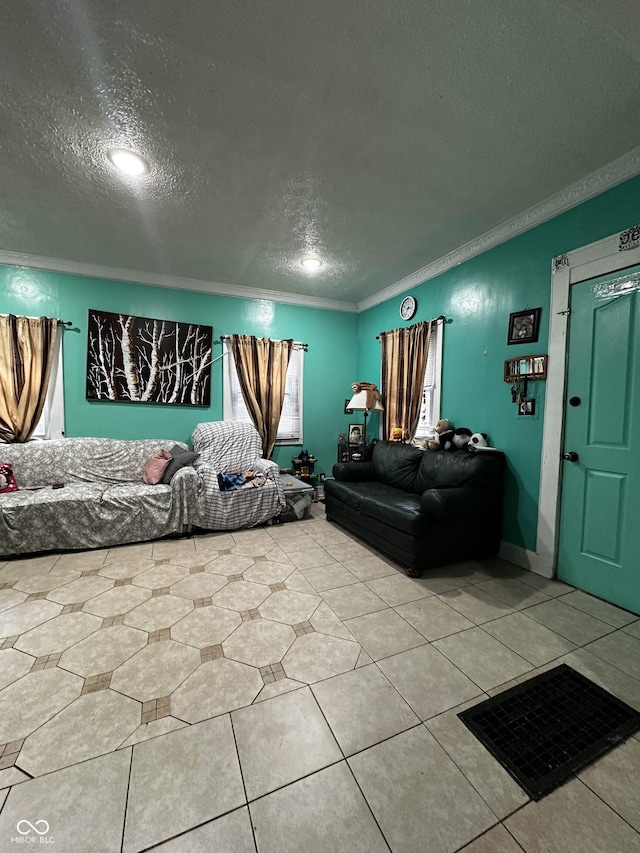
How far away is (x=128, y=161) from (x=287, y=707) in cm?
312

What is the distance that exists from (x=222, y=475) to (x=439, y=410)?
2.40 metres

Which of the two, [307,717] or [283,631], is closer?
[307,717]

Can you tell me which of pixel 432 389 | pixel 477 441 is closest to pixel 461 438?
pixel 477 441

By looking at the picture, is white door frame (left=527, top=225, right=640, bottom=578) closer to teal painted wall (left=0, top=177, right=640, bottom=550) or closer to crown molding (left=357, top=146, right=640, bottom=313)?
teal painted wall (left=0, top=177, right=640, bottom=550)

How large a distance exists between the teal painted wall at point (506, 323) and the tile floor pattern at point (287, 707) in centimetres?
84

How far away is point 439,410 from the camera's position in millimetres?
3656

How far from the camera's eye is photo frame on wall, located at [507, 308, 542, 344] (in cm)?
271

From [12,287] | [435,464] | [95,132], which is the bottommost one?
[435,464]

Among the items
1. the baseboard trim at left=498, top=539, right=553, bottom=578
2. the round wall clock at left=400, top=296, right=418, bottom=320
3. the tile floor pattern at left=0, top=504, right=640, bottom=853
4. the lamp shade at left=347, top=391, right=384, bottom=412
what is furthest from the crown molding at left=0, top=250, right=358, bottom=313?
the baseboard trim at left=498, top=539, right=553, bottom=578

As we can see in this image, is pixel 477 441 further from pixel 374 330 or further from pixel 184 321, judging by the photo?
pixel 184 321

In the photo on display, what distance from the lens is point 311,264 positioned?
370cm

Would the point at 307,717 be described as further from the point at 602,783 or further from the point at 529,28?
Result: the point at 529,28

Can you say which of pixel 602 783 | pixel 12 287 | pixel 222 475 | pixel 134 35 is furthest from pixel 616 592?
pixel 12 287

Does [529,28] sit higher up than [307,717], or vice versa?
[529,28]
